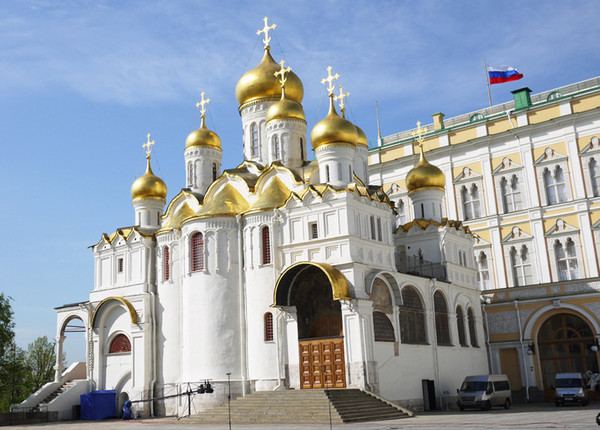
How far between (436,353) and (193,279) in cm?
1030

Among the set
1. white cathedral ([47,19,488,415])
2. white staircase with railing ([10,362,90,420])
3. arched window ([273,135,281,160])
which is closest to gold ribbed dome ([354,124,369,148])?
white cathedral ([47,19,488,415])

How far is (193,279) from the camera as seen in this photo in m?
27.3

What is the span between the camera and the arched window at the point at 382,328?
79.3ft

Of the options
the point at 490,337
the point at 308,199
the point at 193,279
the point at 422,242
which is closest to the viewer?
the point at 308,199

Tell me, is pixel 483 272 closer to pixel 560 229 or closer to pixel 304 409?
pixel 560 229

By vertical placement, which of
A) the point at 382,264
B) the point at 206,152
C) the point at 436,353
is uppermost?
the point at 206,152


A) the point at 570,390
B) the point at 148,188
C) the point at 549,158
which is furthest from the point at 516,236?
the point at 148,188

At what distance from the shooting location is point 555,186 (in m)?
34.3

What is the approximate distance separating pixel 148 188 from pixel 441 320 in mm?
15287

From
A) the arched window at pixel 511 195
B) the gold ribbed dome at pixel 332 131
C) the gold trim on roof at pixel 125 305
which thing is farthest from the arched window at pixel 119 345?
the arched window at pixel 511 195

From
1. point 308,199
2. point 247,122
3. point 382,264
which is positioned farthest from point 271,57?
point 382,264

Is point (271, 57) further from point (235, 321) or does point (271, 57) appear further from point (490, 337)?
point (490, 337)

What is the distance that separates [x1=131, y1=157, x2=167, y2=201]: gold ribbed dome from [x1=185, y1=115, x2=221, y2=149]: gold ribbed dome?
234cm

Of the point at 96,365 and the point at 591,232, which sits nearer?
the point at 96,365
